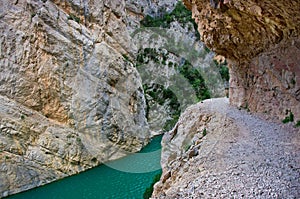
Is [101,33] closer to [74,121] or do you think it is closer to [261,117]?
[74,121]

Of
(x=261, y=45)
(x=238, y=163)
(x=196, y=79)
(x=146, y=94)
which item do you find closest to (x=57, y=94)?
(x=261, y=45)

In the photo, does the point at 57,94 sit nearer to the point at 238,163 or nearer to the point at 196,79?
the point at 238,163

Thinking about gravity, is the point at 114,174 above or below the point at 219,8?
below

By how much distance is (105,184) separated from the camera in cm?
1603

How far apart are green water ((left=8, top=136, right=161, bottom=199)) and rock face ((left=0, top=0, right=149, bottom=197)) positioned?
2.40 ft

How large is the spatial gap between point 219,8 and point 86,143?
14118mm

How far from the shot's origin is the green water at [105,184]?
14.6 m

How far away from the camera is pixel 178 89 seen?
34.2m

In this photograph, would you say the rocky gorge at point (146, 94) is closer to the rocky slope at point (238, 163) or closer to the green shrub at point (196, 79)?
the rocky slope at point (238, 163)

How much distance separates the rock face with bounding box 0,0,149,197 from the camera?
54.2 feet

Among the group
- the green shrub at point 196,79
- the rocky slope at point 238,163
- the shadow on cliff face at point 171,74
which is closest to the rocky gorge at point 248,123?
the rocky slope at point 238,163

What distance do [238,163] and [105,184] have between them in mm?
11518

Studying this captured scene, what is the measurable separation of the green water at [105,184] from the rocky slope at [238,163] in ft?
18.5

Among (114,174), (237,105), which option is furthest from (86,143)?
(237,105)
